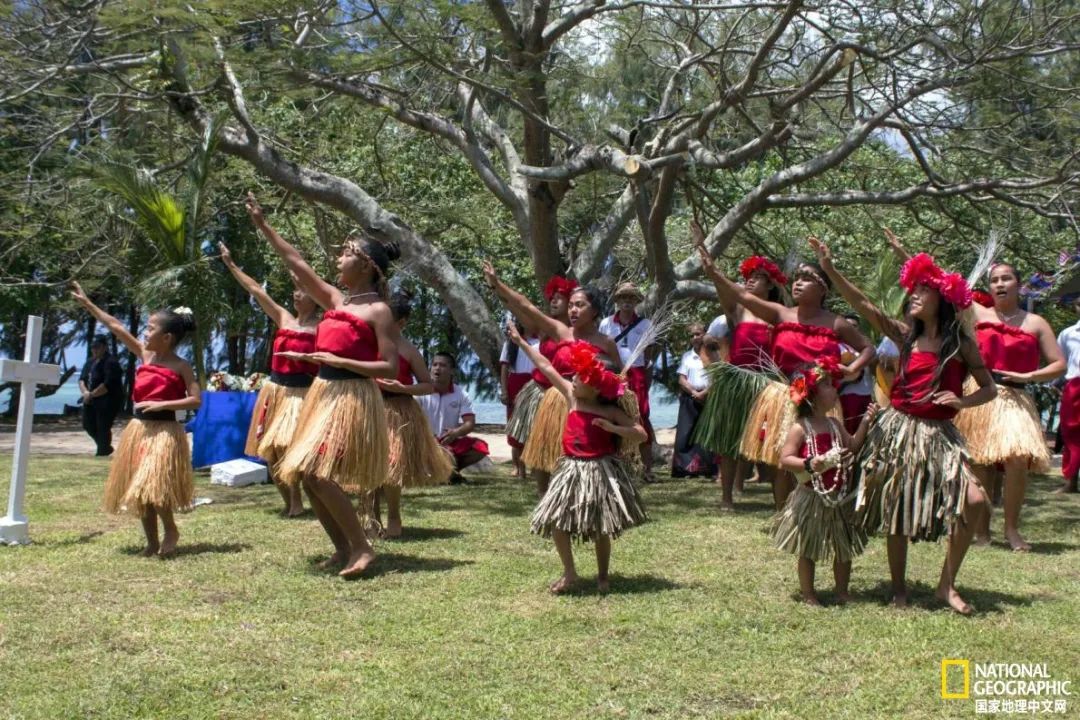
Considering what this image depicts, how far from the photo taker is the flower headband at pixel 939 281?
4566 millimetres

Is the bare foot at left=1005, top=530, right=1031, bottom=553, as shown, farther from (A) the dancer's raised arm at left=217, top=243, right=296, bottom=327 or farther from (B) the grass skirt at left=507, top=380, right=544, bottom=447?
(A) the dancer's raised arm at left=217, top=243, right=296, bottom=327

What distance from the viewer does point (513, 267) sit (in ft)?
58.5

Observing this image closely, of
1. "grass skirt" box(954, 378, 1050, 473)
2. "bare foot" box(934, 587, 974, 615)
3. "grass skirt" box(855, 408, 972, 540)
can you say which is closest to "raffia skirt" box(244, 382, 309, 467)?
"grass skirt" box(855, 408, 972, 540)

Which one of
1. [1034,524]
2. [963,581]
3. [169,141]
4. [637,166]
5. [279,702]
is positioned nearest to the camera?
[279,702]

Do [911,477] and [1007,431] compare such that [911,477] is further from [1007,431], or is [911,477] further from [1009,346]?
[1009,346]

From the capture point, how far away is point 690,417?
1021cm

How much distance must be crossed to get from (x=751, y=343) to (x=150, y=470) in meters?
3.55

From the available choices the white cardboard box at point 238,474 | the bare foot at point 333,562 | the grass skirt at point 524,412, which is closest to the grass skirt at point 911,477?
the bare foot at point 333,562

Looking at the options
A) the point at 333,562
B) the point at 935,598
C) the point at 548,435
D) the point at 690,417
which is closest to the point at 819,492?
the point at 935,598

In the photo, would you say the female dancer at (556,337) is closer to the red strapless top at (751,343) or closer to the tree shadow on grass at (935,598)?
the red strapless top at (751,343)

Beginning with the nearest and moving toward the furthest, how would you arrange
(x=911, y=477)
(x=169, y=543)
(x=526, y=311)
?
(x=911, y=477), (x=169, y=543), (x=526, y=311)

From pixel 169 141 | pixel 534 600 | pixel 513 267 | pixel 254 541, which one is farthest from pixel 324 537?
pixel 513 267

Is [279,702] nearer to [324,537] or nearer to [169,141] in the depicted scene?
[324,537]

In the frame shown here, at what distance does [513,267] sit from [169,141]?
7.66 meters
